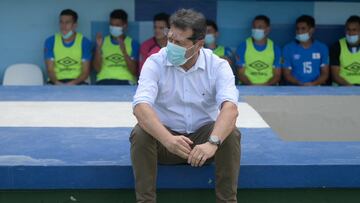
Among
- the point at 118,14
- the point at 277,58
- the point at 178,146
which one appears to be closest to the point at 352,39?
the point at 277,58

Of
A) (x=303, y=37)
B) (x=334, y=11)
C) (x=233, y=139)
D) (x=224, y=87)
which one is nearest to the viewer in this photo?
(x=233, y=139)

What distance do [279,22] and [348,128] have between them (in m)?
3.04

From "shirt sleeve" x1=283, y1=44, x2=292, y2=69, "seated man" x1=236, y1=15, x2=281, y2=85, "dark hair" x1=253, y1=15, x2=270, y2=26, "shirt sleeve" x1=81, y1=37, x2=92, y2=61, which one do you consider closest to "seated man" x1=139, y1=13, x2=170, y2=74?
"shirt sleeve" x1=81, y1=37, x2=92, y2=61

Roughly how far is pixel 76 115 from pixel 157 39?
7.74 ft

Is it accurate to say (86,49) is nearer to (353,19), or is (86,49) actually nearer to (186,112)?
(353,19)

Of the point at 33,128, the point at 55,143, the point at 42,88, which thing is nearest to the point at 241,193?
the point at 55,143

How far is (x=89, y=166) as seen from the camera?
117 inches

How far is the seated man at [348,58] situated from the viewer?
6.53 m

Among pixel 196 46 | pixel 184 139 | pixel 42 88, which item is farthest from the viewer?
pixel 42 88

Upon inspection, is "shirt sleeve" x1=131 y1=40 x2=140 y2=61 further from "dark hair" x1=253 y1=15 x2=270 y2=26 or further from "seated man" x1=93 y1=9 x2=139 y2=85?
"dark hair" x1=253 y1=15 x2=270 y2=26

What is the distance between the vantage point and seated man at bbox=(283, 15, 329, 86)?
6586 millimetres

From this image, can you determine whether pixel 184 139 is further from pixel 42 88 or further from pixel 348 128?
pixel 42 88

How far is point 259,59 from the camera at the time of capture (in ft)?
21.6

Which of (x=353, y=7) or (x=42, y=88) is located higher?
(x=353, y=7)
